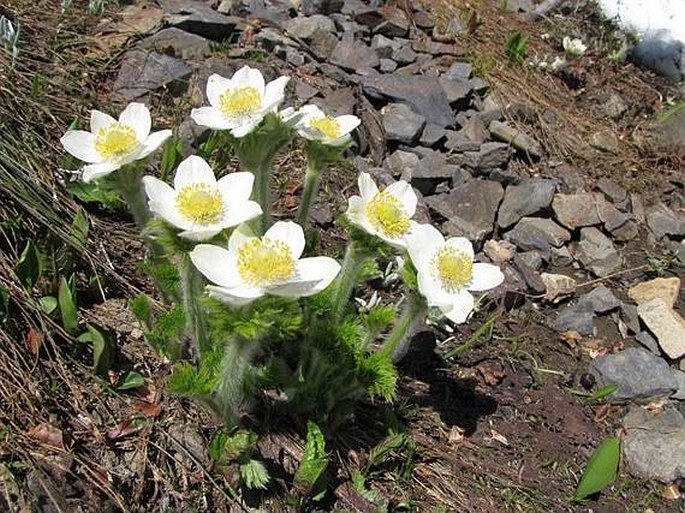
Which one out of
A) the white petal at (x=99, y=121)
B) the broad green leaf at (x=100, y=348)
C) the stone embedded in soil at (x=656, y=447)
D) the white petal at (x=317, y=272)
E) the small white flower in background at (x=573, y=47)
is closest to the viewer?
the white petal at (x=317, y=272)

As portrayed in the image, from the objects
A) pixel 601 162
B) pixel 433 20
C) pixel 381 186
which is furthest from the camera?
pixel 433 20

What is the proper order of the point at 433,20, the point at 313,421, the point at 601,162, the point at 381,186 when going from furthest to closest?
the point at 433,20, the point at 601,162, the point at 381,186, the point at 313,421

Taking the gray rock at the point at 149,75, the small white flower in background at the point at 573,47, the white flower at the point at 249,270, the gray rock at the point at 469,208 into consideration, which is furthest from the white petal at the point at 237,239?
the small white flower in background at the point at 573,47

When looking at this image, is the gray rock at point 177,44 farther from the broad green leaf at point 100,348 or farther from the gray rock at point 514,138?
the broad green leaf at point 100,348

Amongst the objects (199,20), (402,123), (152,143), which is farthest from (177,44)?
(152,143)

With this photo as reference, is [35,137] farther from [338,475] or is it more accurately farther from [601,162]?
[601,162]

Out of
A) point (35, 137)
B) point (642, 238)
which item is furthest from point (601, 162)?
point (35, 137)
